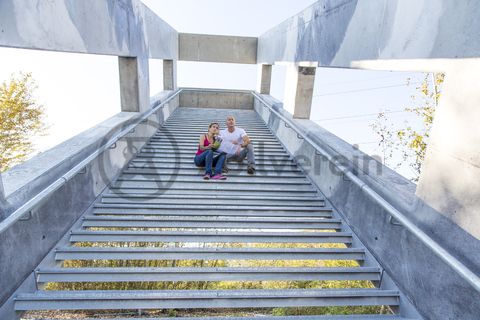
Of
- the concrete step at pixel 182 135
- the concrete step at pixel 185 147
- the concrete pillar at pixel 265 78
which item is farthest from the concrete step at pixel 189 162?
the concrete pillar at pixel 265 78

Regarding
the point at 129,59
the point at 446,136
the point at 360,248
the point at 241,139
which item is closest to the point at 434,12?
the point at 446,136

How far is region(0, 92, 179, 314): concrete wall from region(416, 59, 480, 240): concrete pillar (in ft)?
11.1

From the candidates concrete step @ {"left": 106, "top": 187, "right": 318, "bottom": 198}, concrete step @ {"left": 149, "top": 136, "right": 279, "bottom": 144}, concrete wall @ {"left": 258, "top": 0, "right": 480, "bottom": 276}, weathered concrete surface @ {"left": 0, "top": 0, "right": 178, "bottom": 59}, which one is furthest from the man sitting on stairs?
concrete wall @ {"left": 258, "top": 0, "right": 480, "bottom": 276}

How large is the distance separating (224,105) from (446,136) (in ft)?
31.0

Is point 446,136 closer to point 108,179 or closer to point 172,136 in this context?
point 108,179

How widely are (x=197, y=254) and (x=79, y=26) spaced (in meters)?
2.95

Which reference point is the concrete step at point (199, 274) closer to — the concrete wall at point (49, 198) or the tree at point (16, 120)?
the concrete wall at point (49, 198)

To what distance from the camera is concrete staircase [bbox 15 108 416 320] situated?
8.31 ft

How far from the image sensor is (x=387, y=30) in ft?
10.2

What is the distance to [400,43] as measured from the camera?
285 cm

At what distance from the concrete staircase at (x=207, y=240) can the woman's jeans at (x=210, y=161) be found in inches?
7.2

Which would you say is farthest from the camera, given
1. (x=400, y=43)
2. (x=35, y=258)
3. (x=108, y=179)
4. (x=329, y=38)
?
(x=329, y=38)

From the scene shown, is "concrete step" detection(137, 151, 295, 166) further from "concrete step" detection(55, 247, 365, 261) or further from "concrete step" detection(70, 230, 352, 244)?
"concrete step" detection(55, 247, 365, 261)

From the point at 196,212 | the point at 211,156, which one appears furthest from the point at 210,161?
the point at 196,212
